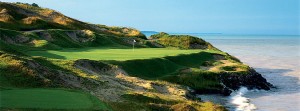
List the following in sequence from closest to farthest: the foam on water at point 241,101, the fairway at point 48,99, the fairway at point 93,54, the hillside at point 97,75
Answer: the fairway at point 48,99, the hillside at point 97,75, the foam on water at point 241,101, the fairway at point 93,54

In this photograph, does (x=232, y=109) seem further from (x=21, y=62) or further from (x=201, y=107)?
(x=21, y=62)

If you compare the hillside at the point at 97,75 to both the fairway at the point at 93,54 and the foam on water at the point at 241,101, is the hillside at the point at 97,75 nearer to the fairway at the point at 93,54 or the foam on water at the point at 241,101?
the fairway at the point at 93,54

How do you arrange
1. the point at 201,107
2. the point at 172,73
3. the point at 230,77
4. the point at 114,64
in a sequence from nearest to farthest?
the point at 201,107
the point at 114,64
the point at 172,73
the point at 230,77

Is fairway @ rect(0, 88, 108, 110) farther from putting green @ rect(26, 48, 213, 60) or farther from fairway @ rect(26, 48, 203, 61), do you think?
putting green @ rect(26, 48, 213, 60)

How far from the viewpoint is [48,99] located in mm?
18516

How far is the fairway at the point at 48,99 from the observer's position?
1712cm

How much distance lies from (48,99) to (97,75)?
10.6 metres

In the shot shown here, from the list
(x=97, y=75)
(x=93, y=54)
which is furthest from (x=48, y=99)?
(x=93, y=54)

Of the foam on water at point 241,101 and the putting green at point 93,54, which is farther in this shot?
the putting green at point 93,54

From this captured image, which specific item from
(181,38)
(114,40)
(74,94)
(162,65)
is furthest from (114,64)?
(181,38)

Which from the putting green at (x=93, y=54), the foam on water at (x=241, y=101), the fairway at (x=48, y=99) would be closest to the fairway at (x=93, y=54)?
the putting green at (x=93, y=54)

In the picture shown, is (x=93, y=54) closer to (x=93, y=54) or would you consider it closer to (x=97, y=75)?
(x=93, y=54)

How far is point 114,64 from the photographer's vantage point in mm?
33594

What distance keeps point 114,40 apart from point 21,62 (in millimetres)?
38884
